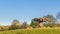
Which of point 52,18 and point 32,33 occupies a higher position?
point 52,18

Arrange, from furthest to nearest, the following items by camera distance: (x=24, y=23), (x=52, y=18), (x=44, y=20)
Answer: (x=52, y=18) < (x=24, y=23) < (x=44, y=20)

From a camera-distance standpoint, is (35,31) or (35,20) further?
(35,20)

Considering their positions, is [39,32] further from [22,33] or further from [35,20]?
[35,20]

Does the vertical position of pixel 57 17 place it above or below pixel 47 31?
above

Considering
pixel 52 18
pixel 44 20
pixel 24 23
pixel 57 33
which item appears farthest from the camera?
pixel 52 18

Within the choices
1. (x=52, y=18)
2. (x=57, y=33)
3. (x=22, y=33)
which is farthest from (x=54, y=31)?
(x=52, y=18)

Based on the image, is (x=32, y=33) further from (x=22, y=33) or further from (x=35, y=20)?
(x=35, y=20)

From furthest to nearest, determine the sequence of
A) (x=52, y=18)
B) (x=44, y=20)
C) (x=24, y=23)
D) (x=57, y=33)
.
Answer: (x=52, y=18), (x=24, y=23), (x=44, y=20), (x=57, y=33)

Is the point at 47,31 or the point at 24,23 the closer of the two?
the point at 47,31

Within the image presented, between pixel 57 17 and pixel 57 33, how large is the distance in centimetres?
3211

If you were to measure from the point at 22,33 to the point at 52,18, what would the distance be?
97.9ft

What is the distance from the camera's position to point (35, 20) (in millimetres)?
53031

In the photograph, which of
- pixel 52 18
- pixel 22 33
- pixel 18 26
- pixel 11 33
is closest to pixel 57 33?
pixel 22 33

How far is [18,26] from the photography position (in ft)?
170
